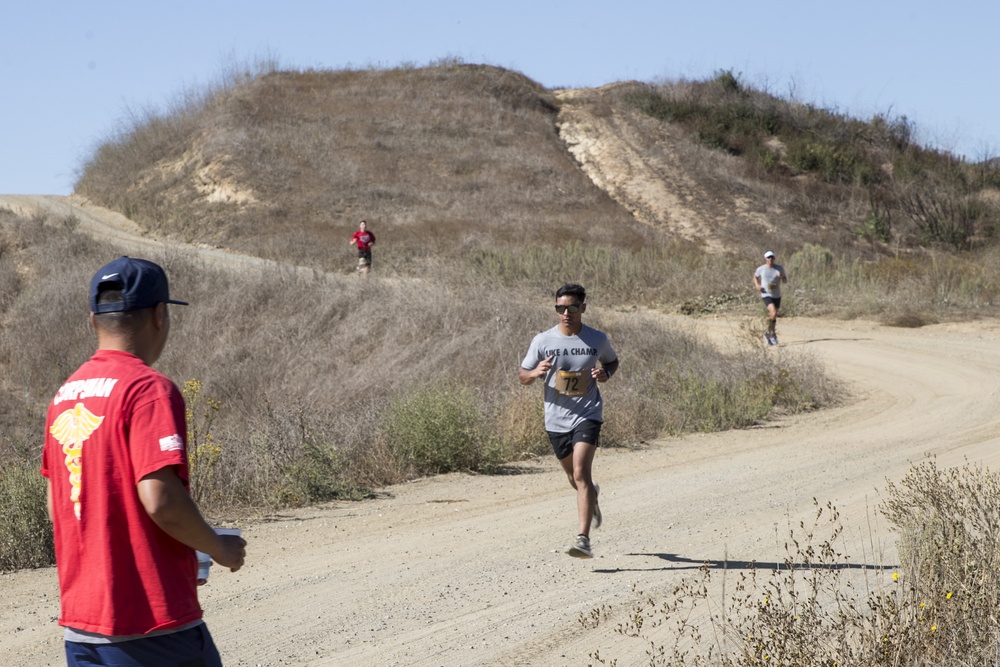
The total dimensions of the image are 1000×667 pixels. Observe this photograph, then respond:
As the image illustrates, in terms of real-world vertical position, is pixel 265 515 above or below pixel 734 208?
below

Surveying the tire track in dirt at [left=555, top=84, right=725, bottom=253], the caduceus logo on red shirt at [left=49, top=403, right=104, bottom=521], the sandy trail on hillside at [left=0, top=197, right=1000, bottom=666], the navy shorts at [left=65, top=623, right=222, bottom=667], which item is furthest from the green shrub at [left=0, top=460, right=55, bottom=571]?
the tire track in dirt at [left=555, top=84, right=725, bottom=253]

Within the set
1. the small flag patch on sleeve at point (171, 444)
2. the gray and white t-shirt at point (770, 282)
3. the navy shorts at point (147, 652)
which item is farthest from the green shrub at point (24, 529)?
the gray and white t-shirt at point (770, 282)

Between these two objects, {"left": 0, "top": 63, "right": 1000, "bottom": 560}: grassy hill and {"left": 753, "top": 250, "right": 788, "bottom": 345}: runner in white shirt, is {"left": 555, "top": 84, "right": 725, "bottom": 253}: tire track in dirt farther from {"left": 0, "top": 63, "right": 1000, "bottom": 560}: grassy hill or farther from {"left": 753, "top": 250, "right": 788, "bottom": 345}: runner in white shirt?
{"left": 753, "top": 250, "right": 788, "bottom": 345}: runner in white shirt

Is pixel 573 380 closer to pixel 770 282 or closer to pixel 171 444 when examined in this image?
pixel 171 444

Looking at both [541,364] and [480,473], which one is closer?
[541,364]

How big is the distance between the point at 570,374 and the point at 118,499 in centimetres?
518

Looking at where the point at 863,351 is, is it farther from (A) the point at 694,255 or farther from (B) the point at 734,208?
(B) the point at 734,208

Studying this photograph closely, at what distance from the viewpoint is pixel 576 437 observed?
7.73 m

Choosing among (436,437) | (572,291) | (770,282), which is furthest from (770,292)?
(572,291)

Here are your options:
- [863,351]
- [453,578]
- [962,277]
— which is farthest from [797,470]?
[962,277]

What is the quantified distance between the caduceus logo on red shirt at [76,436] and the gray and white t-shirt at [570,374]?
5134 mm

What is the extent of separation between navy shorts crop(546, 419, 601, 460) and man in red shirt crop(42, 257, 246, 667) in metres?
5.00

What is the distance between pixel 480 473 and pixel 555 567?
4.37 metres

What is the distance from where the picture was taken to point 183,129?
5522 cm
